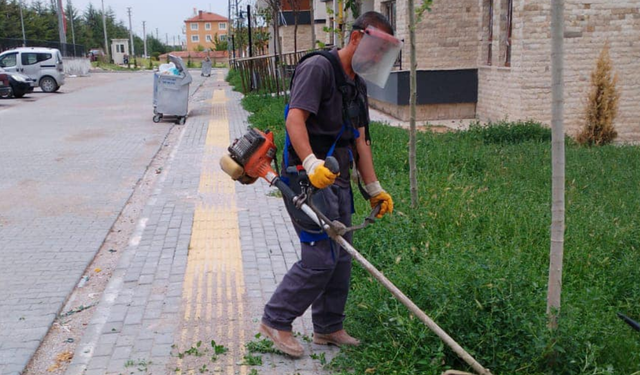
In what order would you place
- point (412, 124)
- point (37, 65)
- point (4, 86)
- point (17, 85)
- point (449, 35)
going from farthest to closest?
point (37, 65), point (17, 85), point (4, 86), point (449, 35), point (412, 124)

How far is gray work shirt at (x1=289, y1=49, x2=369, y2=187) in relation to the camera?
138 inches

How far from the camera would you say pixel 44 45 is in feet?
159

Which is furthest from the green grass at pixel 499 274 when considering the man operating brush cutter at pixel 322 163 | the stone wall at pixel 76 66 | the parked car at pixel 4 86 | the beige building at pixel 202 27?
the beige building at pixel 202 27

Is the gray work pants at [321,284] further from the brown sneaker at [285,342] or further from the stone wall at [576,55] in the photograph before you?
the stone wall at [576,55]

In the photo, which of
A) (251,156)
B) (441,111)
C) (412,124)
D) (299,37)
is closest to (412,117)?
(412,124)

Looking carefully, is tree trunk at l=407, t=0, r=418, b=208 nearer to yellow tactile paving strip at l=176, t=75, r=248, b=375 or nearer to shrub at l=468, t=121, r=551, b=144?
yellow tactile paving strip at l=176, t=75, r=248, b=375

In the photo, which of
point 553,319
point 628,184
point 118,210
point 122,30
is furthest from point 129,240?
point 122,30

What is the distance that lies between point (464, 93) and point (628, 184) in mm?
8457

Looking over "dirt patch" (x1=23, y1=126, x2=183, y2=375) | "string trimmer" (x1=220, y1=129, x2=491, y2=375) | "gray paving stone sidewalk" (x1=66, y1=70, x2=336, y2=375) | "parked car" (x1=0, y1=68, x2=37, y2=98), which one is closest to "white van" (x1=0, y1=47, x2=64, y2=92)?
"parked car" (x1=0, y1=68, x2=37, y2=98)

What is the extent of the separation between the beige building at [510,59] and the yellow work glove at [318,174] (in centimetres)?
A: 888

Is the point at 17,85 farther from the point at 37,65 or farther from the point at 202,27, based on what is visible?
the point at 202,27

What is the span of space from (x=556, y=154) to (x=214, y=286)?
277 cm

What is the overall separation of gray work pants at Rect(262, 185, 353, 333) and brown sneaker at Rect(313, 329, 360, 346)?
0.03m

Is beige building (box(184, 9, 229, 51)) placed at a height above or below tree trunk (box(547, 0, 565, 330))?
above
